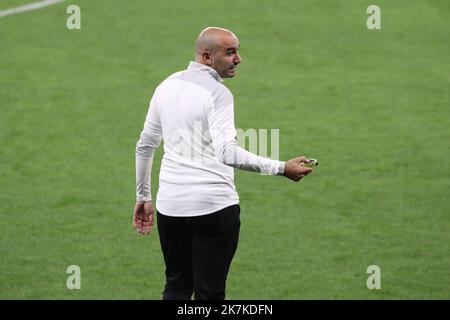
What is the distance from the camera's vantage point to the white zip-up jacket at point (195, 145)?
17.5 ft

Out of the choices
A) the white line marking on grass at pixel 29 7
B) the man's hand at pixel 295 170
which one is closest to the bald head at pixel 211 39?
the man's hand at pixel 295 170

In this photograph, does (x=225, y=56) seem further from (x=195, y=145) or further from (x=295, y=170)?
(x=295, y=170)

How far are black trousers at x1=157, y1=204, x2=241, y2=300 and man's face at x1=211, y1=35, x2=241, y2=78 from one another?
2.40ft

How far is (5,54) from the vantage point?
1416cm

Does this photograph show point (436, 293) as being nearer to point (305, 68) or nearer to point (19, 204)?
point (19, 204)

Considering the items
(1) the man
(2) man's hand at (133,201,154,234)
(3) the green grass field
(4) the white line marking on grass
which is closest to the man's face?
(1) the man

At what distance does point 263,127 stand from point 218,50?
677 cm

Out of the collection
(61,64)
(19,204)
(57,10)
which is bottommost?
(19,204)

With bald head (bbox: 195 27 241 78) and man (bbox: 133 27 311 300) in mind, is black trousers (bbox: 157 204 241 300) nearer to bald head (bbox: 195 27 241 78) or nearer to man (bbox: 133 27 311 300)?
man (bbox: 133 27 311 300)

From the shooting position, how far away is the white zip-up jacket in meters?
5.32

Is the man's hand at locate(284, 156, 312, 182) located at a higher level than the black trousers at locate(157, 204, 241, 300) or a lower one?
higher

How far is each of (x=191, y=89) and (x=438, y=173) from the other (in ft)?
19.9

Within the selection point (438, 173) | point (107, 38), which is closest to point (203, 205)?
point (438, 173)

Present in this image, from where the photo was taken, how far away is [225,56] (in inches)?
217
